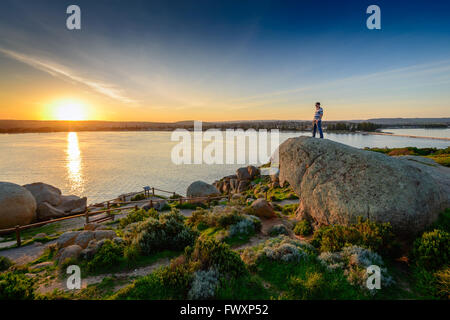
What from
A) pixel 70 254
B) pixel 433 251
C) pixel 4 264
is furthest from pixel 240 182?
pixel 433 251

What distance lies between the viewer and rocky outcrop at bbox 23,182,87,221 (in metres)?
23.1

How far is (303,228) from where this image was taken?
1150cm

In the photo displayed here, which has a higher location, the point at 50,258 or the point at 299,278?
the point at 299,278

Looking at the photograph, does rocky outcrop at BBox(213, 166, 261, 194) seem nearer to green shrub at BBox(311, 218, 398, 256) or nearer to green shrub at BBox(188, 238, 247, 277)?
green shrub at BBox(311, 218, 398, 256)

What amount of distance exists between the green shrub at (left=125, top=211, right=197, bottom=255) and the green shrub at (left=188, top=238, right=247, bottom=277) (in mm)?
2440

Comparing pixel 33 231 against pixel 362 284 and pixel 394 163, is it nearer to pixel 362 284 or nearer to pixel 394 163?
pixel 362 284

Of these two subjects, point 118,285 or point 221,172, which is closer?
point 118,285

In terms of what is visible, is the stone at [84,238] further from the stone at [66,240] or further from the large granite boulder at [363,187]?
the large granite boulder at [363,187]

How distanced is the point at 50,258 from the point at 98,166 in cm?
6407

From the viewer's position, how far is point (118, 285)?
6.88 m

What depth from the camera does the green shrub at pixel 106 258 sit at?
7992 mm

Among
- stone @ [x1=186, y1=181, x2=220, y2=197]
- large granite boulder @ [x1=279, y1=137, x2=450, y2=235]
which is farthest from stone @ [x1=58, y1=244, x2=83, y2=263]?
stone @ [x1=186, y1=181, x2=220, y2=197]

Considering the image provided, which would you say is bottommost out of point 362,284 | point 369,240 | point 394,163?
point 362,284
